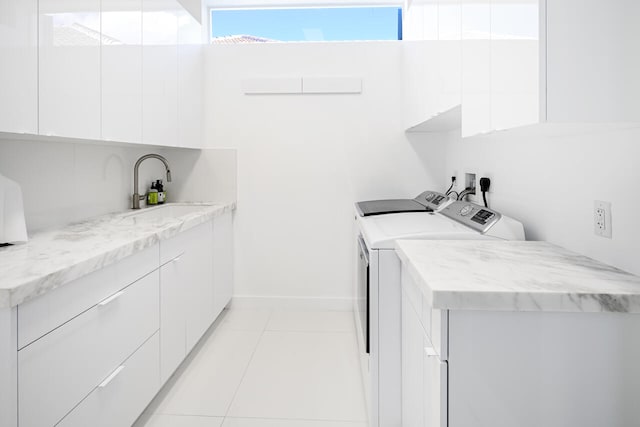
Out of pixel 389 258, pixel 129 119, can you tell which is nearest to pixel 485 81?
pixel 389 258

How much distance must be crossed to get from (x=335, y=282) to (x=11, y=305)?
102 inches

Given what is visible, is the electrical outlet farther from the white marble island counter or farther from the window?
the window

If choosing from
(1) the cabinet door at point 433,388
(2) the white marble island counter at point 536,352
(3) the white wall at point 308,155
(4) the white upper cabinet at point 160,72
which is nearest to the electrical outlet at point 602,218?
(2) the white marble island counter at point 536,352

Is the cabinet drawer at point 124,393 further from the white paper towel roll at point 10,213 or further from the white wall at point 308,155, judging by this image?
the white wall at point 308,155

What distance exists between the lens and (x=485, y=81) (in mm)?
1449

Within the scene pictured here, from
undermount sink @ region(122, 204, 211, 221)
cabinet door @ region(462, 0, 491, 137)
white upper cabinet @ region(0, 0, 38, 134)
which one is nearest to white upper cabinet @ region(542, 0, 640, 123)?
cabinet door @ region(462, 0, 491, 137)

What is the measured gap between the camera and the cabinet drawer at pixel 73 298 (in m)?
1.18

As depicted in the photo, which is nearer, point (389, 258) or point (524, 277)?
point (524, 277)

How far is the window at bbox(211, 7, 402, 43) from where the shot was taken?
358cm

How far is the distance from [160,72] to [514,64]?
2.12 m

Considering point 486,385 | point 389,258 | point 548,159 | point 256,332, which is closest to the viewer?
point 486,385

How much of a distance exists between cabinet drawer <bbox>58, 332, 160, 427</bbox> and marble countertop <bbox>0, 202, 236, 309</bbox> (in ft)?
1.40

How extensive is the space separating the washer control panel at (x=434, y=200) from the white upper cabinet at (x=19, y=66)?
2073 millimetres

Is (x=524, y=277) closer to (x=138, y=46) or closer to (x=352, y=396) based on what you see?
(x=352, y=396)
